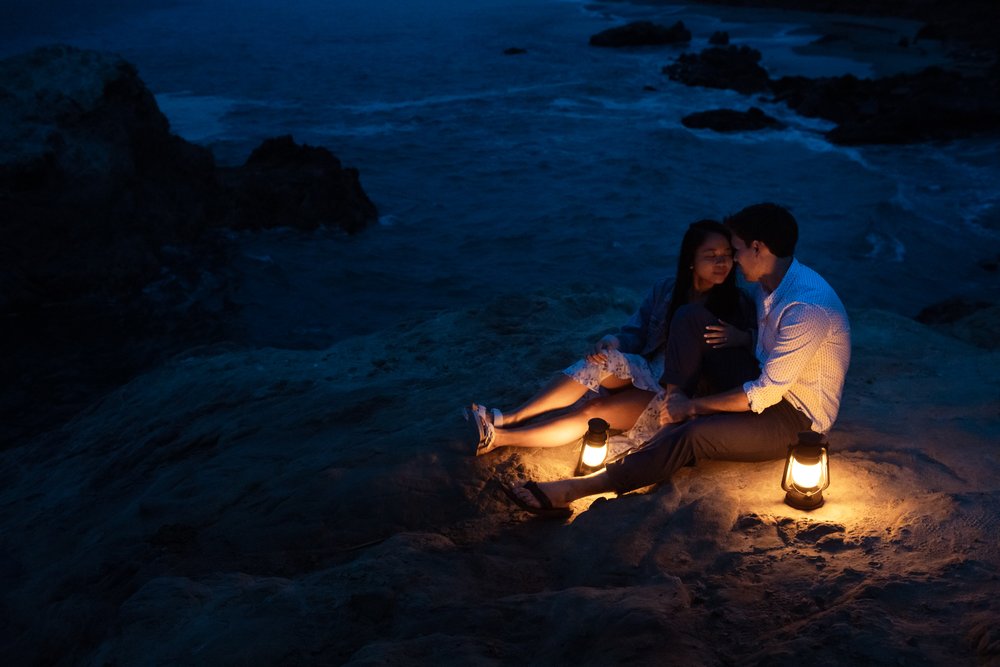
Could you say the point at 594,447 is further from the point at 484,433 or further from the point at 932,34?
the point at 932,34

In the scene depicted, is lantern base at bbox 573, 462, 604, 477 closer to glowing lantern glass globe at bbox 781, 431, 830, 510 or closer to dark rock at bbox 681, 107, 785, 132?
glowing lantern glass globe at bbox 781, 431, 830, 510

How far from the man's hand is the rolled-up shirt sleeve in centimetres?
31

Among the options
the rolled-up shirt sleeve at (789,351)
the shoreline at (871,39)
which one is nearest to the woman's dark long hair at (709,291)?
the rolled-up shirt sleeve at (789,351)

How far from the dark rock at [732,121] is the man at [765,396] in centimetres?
1739

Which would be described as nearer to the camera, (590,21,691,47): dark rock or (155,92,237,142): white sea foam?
(155,92,237,142): white sea foam

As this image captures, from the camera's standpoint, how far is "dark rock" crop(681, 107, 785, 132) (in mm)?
20250

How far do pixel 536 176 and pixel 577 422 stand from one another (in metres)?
13.6

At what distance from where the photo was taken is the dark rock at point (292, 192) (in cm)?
1364

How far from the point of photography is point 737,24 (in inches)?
1543

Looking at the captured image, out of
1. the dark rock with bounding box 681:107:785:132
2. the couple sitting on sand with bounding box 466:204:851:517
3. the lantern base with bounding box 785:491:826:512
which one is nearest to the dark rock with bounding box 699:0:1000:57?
the dark rock with bounding box 681:107:785:132

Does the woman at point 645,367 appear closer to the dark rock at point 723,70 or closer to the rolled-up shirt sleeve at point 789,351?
the rolled-up shirt sleeve at point 789,351

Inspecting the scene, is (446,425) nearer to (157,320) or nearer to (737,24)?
(157,320)

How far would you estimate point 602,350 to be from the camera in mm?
4594

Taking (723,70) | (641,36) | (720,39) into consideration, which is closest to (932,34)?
(720,39)
